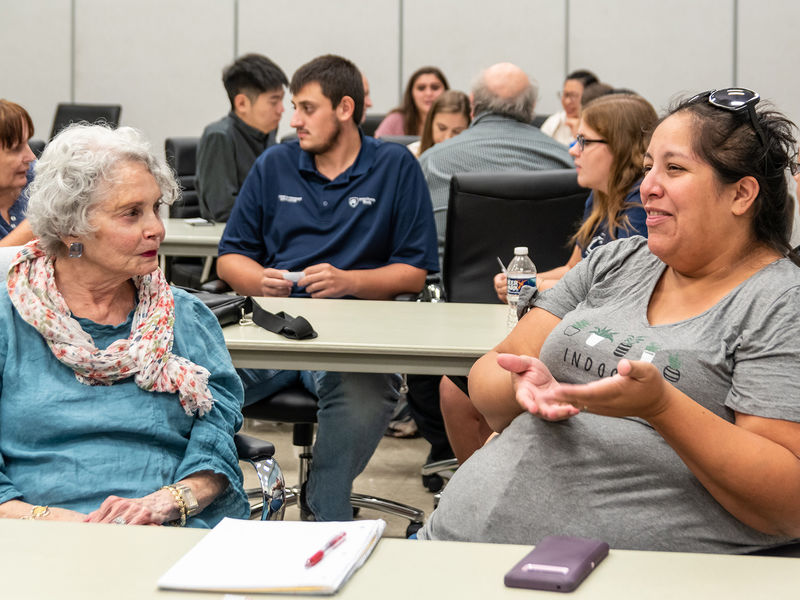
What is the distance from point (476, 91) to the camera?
4230 mm

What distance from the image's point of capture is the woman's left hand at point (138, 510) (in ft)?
5.64

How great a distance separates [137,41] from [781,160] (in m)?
7.55

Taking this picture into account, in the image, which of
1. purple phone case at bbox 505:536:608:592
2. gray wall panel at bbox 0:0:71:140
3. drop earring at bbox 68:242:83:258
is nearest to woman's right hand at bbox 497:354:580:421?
purple phone case at bbox 505:536:608:592

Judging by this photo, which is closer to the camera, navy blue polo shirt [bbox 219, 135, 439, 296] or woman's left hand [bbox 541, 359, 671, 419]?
woman's left hand [bbox 541, 359, 671, 419]

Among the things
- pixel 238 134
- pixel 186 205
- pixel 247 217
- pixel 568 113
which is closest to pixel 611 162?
pixel 247 217

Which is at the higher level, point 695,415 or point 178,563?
point 695,415

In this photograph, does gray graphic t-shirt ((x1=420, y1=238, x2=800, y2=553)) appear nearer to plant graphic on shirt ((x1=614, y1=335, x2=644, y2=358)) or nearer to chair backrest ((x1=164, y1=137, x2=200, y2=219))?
plant graphic on shirt ((x1=614, y1=335, x2=644, y2=358))

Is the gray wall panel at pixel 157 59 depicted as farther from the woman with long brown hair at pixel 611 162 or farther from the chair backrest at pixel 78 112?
the woman with long brown hair at pixel 611 162

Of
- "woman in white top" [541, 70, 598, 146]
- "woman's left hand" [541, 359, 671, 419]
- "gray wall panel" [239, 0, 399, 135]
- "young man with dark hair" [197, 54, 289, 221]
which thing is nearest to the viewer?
"woman's left hand" [541, 359, 671, 419]

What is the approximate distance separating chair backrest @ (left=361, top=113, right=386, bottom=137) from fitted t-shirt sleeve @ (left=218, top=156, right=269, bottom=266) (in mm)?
3602

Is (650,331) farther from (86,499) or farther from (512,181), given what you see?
(512,181)

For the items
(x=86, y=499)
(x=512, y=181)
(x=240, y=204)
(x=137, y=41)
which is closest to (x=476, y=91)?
(x=512, y=181)

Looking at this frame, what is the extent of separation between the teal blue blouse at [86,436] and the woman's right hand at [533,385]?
2.09ft

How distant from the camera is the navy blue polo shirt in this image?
3.44m
